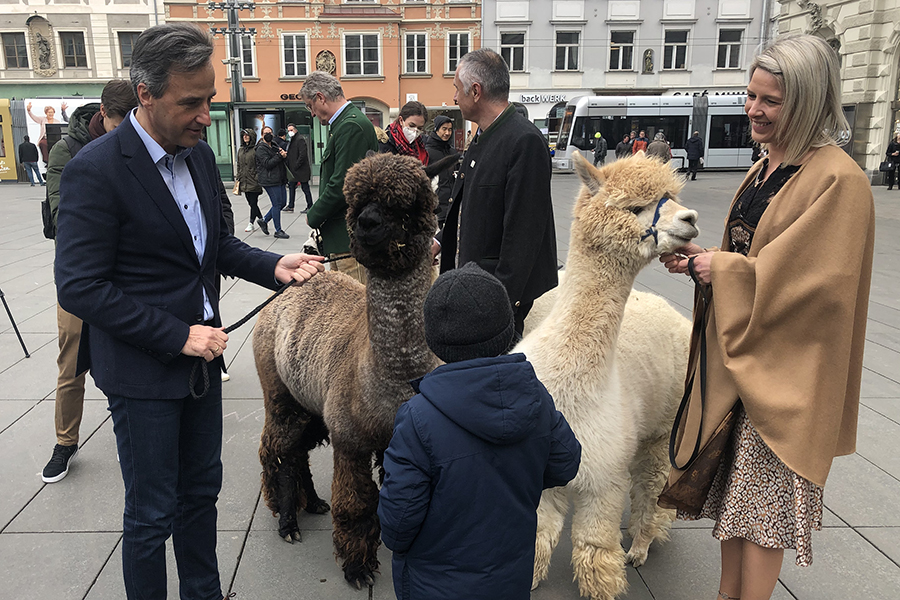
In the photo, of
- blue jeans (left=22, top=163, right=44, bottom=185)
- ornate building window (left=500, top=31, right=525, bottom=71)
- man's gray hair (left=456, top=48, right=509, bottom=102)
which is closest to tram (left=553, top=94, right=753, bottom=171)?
ornate building window (left=500, top=31, right=525, bottom=71)

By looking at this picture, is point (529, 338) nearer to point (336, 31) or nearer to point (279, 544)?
point (279, 544)

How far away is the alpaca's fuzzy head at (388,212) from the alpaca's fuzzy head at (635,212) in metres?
0.66

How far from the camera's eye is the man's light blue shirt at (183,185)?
2.08 meters

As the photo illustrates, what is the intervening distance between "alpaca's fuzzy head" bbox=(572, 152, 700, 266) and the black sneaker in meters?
3.22

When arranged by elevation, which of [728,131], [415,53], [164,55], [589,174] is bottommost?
[589,174]

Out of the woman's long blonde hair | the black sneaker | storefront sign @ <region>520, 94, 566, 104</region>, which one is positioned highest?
storefront sign @ <region>520, 94, 566, 104</region>

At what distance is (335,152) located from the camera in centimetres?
467

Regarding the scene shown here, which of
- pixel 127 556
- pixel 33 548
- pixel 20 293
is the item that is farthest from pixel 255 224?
pixel 127 556

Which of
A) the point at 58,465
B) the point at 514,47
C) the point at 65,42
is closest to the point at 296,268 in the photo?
the point at 58,465

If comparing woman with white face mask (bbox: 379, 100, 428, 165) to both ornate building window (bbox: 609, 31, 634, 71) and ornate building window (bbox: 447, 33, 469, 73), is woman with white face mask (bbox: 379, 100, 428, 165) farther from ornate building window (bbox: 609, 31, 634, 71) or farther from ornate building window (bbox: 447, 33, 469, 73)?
ornate building window (bbox: 609, 31, 634, 71)

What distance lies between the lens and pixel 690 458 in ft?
7.67

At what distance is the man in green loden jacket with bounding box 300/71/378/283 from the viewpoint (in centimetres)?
453

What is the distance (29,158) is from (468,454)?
27.0 m

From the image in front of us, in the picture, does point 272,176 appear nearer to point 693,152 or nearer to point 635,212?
point 635,212
